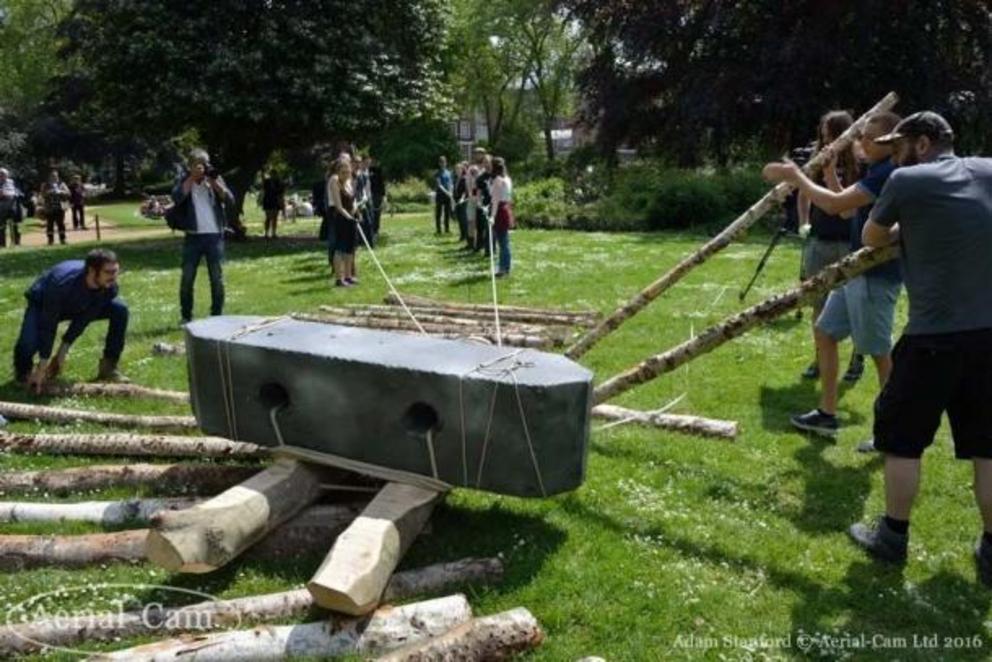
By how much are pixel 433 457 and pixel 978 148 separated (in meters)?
26.6

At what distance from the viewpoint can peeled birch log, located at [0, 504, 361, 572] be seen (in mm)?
5066

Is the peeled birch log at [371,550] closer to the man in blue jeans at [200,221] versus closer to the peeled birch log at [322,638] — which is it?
the peeled birch log at [322,638]

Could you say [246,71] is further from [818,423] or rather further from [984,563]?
[984,563]

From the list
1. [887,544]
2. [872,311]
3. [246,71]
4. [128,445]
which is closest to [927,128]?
[872,311]

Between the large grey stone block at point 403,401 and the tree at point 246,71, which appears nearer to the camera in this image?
the large grey stone block at point 403,401

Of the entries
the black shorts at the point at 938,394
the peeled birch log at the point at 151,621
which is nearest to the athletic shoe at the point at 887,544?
the black shorts at the point at 938,394

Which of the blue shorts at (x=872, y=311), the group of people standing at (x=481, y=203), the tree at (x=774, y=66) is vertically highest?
the tree at (x=774, y=66)

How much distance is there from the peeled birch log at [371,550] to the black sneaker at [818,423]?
11.1 feet

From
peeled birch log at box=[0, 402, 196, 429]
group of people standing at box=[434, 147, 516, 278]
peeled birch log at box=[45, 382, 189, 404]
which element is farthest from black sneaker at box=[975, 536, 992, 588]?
group of people standing at box=[434, 147, 516, 278]

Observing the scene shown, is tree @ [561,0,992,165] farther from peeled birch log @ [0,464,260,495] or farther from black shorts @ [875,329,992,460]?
peeled birch log @ [0,464,260,495]

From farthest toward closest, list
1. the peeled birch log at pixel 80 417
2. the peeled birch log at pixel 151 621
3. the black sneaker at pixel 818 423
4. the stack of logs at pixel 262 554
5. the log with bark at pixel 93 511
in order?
the peeled birch log at pixel 80 417
the black sneaker at pixel 818 423
the log with bark at pixel 93 511
the peeled birch log at pixel 151 621
the stack of logs at pixel 262 554

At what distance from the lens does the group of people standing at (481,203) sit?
51.1 feet

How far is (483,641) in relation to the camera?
408cm

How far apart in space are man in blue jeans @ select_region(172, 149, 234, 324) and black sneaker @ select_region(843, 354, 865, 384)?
7.58 m
